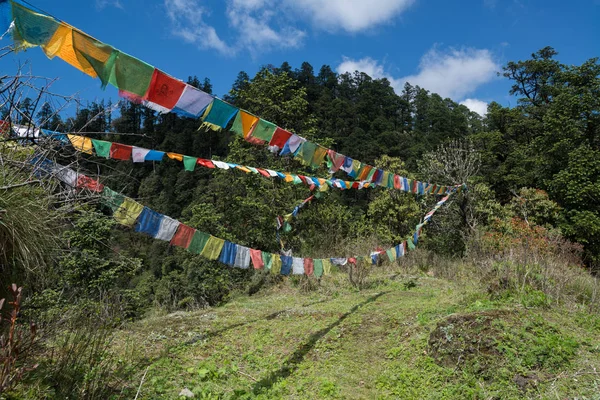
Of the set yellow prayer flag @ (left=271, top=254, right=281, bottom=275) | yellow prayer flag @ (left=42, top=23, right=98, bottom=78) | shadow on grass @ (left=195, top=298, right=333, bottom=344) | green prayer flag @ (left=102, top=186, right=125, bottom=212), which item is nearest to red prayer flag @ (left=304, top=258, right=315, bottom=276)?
yellow prayer flag @ (left=271, top=254, right=281, bottom=275)

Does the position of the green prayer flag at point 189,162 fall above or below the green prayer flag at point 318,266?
above

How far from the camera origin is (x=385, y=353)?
17.2ft

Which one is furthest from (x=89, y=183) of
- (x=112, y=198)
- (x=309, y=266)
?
(x=309, y=266)

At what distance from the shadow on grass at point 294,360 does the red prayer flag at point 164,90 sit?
311 cm

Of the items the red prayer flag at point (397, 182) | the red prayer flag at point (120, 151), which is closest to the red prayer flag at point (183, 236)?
the red prayer flag at point (120, 151)

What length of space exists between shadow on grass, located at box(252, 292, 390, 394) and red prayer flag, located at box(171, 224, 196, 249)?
1944 mm

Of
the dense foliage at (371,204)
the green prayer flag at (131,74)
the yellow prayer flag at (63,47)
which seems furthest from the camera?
the dense foliage at (371,204)

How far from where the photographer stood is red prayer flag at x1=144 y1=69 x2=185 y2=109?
3.52 meters

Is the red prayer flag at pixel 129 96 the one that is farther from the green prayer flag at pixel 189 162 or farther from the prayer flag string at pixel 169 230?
the green prayer flag at pixel 189 162

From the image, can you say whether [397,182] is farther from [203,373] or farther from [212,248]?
[203,373]

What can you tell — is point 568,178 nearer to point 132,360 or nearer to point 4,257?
point 132,360

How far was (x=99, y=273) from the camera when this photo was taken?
1380 cm

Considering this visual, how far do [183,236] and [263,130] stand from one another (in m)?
1.76

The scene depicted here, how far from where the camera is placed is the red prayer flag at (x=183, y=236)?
5.01m
